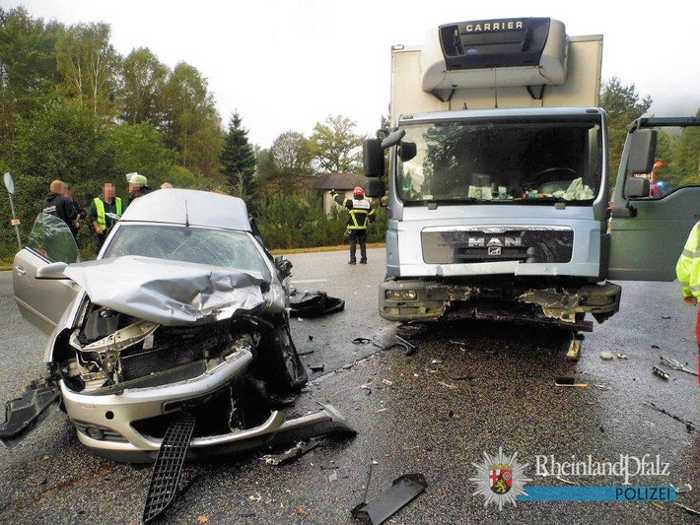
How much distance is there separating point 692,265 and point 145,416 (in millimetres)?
3565

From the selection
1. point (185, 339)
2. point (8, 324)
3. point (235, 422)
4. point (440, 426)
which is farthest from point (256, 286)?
point (8, 324)

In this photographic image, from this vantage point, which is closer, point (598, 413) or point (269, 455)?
point (269, 455)

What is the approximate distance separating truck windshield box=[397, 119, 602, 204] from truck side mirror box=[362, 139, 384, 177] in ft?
1.00

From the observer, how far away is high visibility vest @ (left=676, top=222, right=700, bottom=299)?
3.12m

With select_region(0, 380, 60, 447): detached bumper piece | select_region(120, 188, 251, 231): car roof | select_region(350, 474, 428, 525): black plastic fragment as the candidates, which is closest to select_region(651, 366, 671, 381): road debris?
select_region(350, 474, 428, 525): black plastic fragment

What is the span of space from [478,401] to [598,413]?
2.93ft

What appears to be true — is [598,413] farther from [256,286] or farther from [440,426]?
[256,286]

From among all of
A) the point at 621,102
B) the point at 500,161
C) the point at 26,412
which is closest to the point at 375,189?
the point at 500,161

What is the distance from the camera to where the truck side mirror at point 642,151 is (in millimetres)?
4543

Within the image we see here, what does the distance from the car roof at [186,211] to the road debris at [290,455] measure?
250 centimetres

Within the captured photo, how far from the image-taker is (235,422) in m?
3.02

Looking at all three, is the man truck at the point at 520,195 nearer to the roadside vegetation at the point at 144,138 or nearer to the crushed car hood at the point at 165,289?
the roadside vegetation at the point at 144,138

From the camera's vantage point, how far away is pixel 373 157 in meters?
5.54

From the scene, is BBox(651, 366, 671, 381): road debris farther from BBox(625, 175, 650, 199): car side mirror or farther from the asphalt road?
BBox(625, 175, 650, 199): car side mirror
